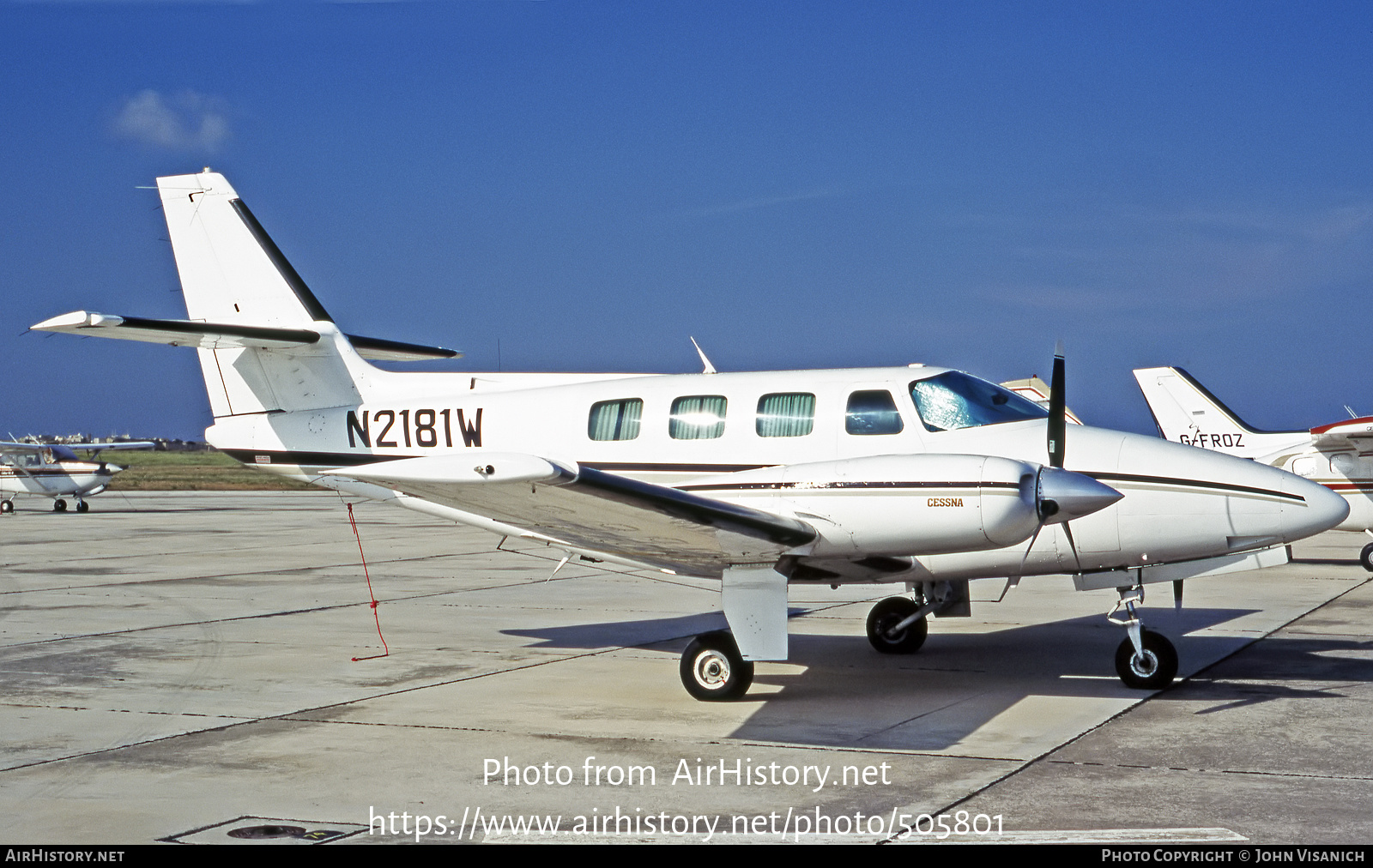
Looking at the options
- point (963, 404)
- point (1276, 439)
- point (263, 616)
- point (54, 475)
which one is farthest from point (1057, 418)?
point (54, 475)

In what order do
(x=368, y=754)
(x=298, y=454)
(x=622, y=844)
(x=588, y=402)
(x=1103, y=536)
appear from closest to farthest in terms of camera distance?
(x=622, y=844) < (x=368, y=754) < (x=1103, y=536) < (x=588, y=402) < (x=298, y=454)

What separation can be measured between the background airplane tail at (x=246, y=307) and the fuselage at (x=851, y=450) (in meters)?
0.55

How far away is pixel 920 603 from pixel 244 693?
228 inches

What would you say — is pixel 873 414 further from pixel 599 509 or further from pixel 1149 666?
pixel 1149 666

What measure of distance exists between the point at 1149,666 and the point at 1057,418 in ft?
6.81

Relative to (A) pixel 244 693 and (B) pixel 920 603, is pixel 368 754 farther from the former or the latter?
(B) pixel 920 603

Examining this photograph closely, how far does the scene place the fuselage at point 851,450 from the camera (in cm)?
887

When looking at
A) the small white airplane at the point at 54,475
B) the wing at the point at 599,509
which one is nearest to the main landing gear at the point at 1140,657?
the wing at the point at 599,509

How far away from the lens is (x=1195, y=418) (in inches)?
1019

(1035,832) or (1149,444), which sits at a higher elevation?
(1149,444)

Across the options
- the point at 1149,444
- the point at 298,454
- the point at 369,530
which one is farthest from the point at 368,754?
the point at 369,530

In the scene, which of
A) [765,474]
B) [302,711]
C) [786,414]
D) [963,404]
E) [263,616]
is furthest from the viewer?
[263,616]

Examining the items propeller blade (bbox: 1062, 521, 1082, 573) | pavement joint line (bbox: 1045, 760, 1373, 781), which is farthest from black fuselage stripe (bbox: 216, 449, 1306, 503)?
pavement joint line (bbox: 1045, 760, 1373, 781)

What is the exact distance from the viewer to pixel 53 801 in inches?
251
